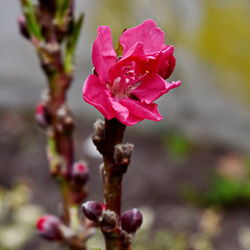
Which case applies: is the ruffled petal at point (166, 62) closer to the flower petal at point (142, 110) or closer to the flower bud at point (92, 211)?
the flower petal at point (142, 110)

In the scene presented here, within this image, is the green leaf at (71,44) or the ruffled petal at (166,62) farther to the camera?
the green leaf at (71,44)

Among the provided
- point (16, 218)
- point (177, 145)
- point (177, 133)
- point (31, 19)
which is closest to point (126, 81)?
point (31, 19)

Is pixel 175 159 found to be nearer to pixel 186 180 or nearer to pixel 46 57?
pixel 186 180

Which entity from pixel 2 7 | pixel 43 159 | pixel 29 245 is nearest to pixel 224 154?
pixel 43 159

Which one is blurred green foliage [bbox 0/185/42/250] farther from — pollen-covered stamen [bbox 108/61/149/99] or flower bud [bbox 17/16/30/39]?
pollen-covered stamen [bbox 108/61/149/99]

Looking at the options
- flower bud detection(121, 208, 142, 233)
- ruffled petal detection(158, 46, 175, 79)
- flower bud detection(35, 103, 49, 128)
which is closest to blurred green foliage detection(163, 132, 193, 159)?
flower bud detection(35, 103, 49, 128)

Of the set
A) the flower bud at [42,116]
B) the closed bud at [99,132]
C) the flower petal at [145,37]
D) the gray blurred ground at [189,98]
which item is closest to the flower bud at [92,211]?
the closed bud at [99,132]
